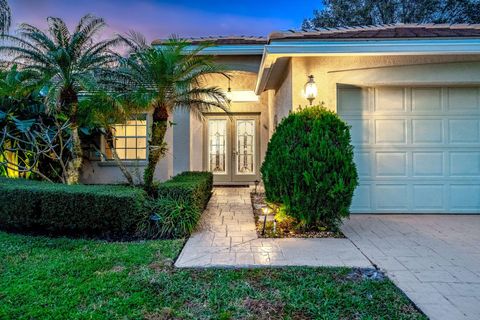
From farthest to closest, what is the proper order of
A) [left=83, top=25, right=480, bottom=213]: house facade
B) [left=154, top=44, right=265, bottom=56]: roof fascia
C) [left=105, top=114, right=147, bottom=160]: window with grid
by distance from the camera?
[left=105, top=114, right=147, bottom=160]: window with grid
[left=154, top=44, right=265, bottom=56]: roof fascia
[left=83, top=25, right=480, bottom=213]: house facade

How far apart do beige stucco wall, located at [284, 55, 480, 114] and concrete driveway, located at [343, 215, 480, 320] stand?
2.63 metres

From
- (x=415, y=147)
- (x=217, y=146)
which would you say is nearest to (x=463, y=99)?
(x=415, y=147)

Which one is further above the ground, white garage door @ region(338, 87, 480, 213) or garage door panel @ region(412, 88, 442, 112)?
garage door panel @ region(412, 88, 442, 112)

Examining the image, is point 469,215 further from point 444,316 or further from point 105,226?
point 105,226

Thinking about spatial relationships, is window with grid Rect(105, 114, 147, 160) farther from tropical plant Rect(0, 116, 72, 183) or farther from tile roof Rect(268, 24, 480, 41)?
tile roof Rect(268, 24, 480, 41)

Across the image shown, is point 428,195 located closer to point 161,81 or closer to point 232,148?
point 161,81

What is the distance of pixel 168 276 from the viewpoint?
386 cm

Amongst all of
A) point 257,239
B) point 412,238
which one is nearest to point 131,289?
point 257,239

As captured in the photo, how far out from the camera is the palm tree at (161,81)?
639 cm

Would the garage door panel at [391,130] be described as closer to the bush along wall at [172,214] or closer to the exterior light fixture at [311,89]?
the exterior light fixture at [311,89]

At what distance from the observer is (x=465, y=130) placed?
24.1ft

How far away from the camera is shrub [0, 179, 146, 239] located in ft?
18.6

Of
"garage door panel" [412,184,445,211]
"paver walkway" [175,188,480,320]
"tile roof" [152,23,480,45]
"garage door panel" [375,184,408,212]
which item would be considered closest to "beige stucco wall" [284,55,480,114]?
"tile roof" [152,23,480,45]

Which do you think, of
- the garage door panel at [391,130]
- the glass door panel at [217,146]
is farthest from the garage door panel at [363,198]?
the glass door panel at [217,146]
